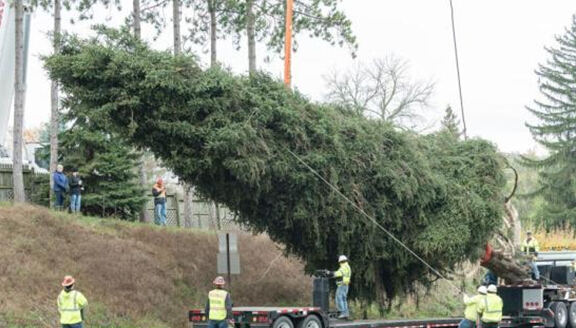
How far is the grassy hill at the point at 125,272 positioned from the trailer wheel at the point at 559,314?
3728mm

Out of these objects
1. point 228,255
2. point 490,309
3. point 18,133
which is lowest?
point 490,309

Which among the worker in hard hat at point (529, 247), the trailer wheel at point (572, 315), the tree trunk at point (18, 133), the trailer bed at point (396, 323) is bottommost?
the trailer wheel at point (572, 315)

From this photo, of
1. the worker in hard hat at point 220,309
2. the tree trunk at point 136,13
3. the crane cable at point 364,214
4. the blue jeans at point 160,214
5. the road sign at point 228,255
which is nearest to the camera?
the worker in hard hat at point 220,309

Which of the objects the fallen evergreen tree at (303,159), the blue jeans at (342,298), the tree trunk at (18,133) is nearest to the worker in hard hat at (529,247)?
the fallen evergreen tree at (303,159)

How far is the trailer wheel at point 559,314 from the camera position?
25094mm

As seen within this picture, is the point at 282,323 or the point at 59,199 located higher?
the point at 59,199

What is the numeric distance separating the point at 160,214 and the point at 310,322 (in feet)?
36.5

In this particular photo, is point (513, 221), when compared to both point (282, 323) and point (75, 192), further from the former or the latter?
point (75, 192)

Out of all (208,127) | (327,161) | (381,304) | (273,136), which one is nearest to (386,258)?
(381,304)

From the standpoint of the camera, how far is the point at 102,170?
92.4 feet

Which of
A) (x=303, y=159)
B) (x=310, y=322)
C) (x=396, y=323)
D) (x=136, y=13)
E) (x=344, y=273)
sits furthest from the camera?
(x=136, y=13)

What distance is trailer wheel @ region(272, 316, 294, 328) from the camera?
17609 millimetres

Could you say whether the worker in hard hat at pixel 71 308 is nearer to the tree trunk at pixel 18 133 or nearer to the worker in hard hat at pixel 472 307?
the worker in hard hat at pixel 472 307

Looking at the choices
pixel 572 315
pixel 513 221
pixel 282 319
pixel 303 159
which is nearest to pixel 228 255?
pixel 303 159
